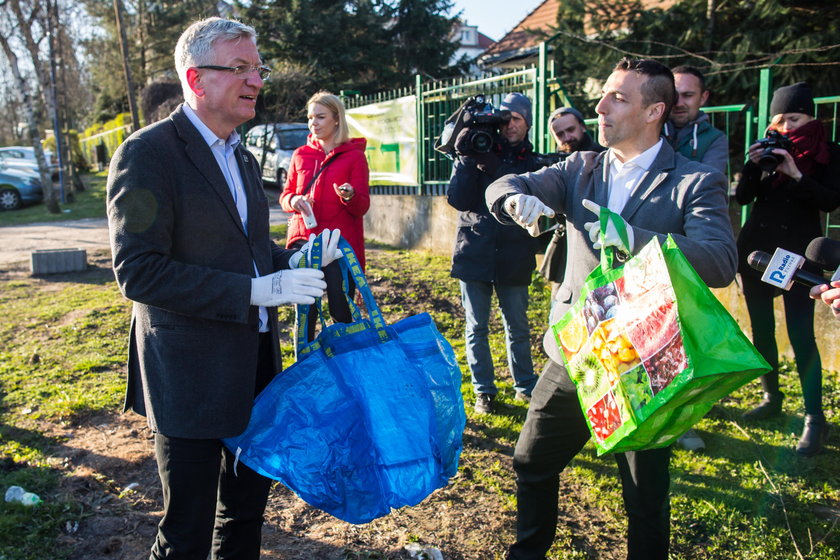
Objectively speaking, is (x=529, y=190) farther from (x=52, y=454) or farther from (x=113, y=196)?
(x=52, y=454)

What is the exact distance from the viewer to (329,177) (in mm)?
4480

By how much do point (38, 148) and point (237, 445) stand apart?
755 inches

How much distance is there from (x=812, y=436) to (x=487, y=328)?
1993mm

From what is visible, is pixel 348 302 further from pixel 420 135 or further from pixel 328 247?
pixel 420 135

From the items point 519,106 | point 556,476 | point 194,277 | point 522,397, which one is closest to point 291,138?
point 519,106

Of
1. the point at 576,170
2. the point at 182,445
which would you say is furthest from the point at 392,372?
the point at 576,170

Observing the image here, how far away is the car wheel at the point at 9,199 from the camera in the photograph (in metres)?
19.3

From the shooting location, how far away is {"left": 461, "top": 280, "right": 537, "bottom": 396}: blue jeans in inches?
168

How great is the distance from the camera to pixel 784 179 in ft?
12.7

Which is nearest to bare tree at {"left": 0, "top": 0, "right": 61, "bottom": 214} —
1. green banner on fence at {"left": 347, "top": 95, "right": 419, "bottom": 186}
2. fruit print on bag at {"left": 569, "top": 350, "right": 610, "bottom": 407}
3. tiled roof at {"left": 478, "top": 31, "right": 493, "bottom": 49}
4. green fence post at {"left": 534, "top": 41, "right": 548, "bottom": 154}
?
green banner on fence at {"left": 347, "top": 95, "right": 419, "bottom": 186}

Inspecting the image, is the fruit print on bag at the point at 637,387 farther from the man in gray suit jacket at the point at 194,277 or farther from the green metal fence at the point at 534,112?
the green metal fence at the point at 534,112

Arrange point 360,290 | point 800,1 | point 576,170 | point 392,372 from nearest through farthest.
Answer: point 392,372 < point 360,290 < point 576,170 < point 800,1

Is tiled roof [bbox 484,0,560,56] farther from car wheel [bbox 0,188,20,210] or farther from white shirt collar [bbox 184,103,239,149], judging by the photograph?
white shirt collar [bbox 184,103,239,149]

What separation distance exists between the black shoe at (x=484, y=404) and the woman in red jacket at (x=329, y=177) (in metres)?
1.26
